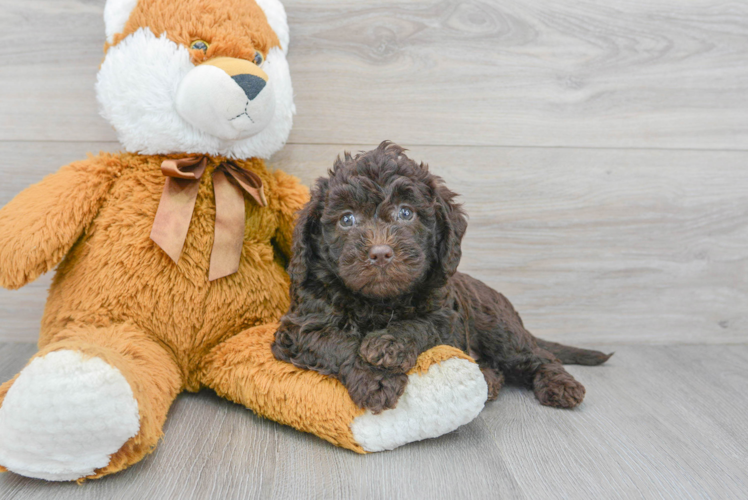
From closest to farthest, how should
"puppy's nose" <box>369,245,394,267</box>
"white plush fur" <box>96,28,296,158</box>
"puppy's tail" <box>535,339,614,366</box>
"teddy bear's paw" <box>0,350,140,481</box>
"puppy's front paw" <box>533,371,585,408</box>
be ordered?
"teddy bear's paw" <box>0,350,140,481</box> → "puppy's nose" <box>369,245,394,267</box> → "white plush fur" <box>96,28,296,158</box> → "puppy's front paw" <box>533,371,585,408</box> → "puppy's tail" <box>535,339,614,366</box>

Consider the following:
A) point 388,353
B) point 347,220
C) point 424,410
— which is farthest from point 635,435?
point 347,220

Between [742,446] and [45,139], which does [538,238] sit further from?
[45,139]

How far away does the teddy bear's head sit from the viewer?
4.62 feet

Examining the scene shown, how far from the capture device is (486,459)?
1320 millimetres

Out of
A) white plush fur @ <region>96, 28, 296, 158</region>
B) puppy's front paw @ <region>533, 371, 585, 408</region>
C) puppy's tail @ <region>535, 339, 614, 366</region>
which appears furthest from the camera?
puppy's tail @ <region>535, 339, 614, 366</region>

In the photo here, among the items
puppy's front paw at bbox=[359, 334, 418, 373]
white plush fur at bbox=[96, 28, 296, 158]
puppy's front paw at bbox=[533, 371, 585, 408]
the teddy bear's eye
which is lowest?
puppy's front paw at bbox=[533, 371, 585, 408]

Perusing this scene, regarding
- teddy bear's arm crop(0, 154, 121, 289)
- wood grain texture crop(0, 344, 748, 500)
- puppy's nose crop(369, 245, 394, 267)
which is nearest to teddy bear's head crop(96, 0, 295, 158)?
teddy bear's arm crop(0, 154, 121, 289)

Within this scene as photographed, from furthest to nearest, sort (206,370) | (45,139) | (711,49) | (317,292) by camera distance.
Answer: (711,49) < (45,139) < (206,370) < (317,292)

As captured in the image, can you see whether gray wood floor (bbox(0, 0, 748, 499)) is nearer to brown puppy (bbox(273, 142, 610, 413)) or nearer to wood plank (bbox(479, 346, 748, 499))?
wood plank (bbox(479, 346, 748, 499))

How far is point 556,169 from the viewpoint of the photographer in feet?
6.57

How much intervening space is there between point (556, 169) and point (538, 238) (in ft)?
0.82

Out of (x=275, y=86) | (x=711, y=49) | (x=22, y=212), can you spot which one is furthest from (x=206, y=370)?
(x=711, y=49)

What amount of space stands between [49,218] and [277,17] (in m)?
0.83

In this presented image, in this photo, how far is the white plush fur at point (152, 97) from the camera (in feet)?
4.70
